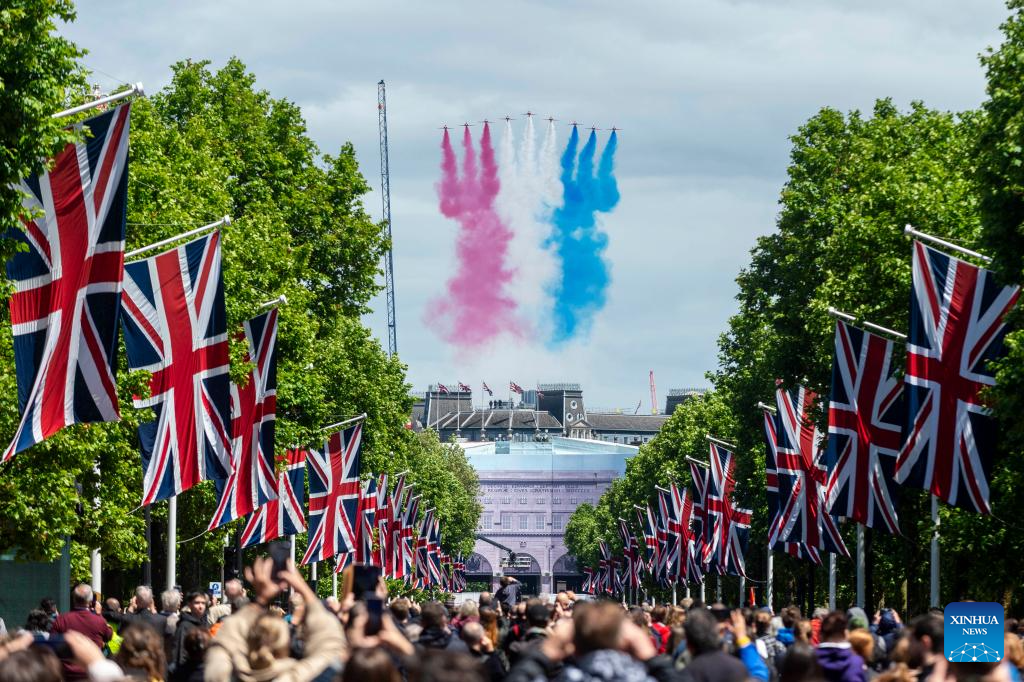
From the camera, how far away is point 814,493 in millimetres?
47969

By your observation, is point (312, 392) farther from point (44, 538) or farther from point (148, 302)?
point (148, 302)

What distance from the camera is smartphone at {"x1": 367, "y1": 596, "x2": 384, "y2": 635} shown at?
13.5 m

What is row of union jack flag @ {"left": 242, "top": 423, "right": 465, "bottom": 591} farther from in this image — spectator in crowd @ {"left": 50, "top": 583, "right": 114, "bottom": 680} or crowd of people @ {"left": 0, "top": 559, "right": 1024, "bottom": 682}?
crowd of people @ {"left": 0, "top": 559, "right": 1024, "bottom": 682}

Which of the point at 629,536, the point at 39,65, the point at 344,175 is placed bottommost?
the point at 629,536

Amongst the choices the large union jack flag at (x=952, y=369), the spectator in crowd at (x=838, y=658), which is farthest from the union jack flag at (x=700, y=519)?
the spectator in crowd at (x=838, y=658)

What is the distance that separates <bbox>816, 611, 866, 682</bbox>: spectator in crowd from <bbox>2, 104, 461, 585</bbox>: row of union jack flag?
34.1 ft

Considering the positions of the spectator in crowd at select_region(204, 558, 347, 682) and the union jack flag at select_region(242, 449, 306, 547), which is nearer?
the spectator in crowd at select_region(204, 558, 347, 682)

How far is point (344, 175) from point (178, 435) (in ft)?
121

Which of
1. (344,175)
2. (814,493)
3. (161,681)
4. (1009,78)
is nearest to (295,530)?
(814,493)

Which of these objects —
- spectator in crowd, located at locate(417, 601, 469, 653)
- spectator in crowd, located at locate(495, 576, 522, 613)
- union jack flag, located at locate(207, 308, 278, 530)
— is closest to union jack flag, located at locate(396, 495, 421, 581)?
union jack flag, located at locate(207, 308, 278, 530)

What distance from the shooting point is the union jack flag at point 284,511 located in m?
49.2

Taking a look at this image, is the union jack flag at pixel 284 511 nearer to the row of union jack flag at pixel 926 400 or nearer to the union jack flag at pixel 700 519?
the row of union jack flag at pixel 926 400

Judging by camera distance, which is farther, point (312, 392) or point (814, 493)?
point (312, 392)

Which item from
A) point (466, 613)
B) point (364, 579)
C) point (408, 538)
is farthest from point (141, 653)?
point (408, 538)
